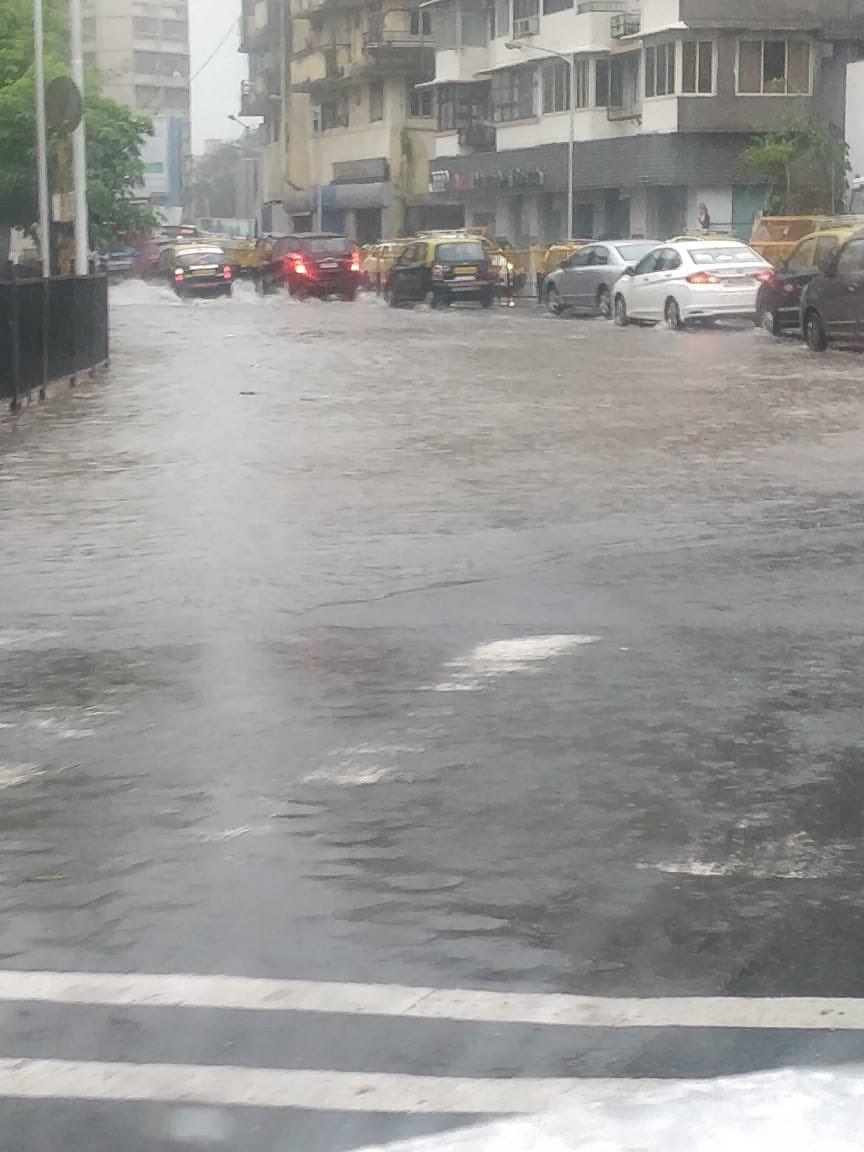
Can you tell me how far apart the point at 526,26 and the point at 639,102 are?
11021mm

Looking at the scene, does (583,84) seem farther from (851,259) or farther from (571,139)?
(851,259)

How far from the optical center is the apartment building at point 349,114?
93688 mm

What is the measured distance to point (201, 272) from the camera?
6244 centimetres

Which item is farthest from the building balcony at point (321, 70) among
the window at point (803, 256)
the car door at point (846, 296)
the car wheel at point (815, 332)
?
the car door at point (846, 296)

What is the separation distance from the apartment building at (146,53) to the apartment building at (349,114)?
65453 mm

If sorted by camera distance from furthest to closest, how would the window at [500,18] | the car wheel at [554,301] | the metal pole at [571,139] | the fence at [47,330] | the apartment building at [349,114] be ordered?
the apartment building at [349,114] < the window at [500,18] < the metal pole at [571,139] < the car wheel at [554,301] < the fence at [47,330]

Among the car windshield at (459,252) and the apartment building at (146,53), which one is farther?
the apartment building at (146,53)

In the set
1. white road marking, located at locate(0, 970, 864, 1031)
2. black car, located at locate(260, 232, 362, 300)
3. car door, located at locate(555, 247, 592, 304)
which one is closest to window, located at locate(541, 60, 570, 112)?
black car, located at locate(260, 232, 362, 300)

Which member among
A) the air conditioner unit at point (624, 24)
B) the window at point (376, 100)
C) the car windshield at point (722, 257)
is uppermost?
the air conditioner unit at point (624, 24)

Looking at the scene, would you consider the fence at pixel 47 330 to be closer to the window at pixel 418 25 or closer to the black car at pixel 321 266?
the black car at pixel 321 266

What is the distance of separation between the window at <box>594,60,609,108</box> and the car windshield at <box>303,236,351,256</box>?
577 inches

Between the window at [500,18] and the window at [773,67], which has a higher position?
the window at [500,18]

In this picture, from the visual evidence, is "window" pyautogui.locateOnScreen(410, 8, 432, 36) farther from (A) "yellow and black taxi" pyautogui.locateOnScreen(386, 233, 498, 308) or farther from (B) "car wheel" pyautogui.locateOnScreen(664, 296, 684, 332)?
(B) "car wheel" pyautogui.locateOnScreen(664, 296, 684, 332)

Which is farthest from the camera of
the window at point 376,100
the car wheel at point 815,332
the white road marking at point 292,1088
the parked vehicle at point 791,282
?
the window at point 376,100
